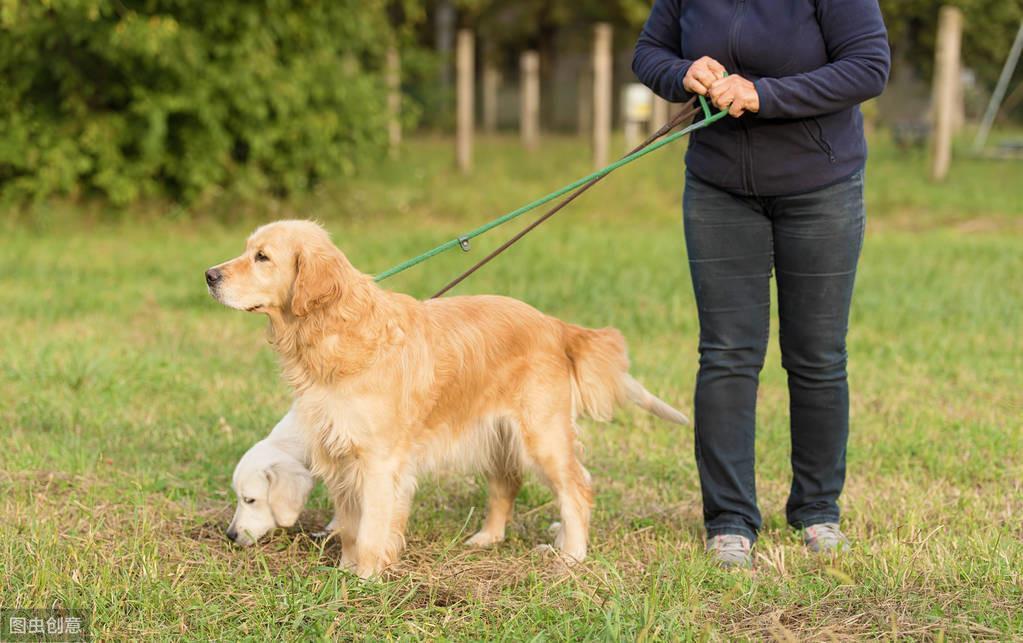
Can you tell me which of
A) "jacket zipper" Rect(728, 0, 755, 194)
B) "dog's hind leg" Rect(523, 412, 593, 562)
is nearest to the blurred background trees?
"dog's hind leg" Rect(523, 412, 593, 562)

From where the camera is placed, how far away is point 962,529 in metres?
4.50

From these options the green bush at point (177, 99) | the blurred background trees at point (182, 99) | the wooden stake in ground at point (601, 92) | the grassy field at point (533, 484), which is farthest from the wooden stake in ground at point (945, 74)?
the green bush at point (177, 99)

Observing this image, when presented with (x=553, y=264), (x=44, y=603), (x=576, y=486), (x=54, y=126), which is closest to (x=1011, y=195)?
(x=553, y=264)

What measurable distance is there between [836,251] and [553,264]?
6430 mm

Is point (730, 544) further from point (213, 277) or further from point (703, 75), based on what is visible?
point (213, 277)

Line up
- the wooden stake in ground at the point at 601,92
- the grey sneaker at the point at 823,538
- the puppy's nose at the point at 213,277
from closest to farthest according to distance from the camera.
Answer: the puppy's nose at the point at 213,277, the grey sneaker at the point at 823,538, the wooden stake in ground at the point at 601,92

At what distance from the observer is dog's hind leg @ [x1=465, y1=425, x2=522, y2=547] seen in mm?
4543

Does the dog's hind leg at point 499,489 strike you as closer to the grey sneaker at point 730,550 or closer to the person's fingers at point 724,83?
the grey sneaker at point 730,550

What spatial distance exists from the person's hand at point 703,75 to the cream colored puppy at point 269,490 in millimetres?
1800

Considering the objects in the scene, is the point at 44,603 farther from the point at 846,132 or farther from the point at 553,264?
the point at 553,264

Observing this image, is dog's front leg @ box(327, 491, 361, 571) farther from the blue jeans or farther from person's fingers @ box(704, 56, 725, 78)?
person's fingers @ box(704, 56, 725, 78)

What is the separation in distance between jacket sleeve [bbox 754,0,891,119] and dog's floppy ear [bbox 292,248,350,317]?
5.04ft

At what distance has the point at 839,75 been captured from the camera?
4.03m

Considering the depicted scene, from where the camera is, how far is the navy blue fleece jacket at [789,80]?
13.3ft
